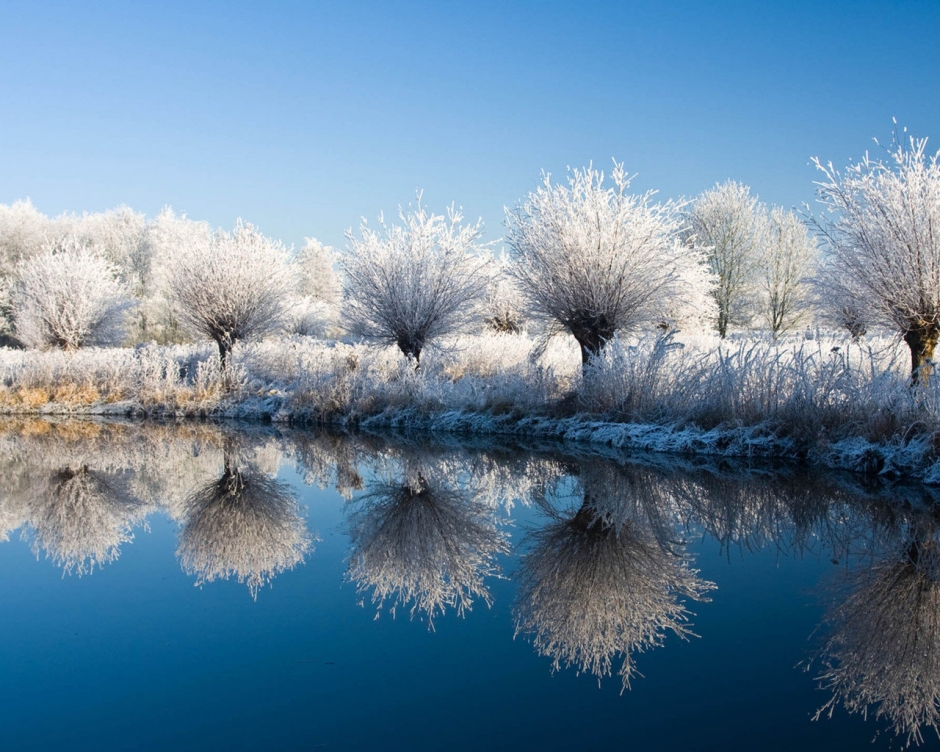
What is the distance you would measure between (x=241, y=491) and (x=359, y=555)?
339 centimetres

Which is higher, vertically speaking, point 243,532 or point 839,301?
point 839,301

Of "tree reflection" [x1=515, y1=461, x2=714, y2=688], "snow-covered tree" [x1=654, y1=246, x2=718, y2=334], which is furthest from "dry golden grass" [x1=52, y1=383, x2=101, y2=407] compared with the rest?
"tree reflection" [x1=515, y1=461, x2=714, y2=688]

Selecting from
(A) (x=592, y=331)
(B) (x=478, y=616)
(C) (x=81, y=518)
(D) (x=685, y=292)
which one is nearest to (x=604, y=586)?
(B) (x=478, y=616)

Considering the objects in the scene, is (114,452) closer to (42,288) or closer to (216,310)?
(216,310)

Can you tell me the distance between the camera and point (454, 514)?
757 centimetres

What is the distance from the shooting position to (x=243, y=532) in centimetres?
A: 704

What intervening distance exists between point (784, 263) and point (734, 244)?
251 centimetres

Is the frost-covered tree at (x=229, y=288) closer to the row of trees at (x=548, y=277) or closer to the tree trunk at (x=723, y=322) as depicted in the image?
the row of trees at (x=548, y=277)

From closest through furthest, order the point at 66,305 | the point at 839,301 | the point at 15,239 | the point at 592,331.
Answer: the point at 839,301
the point at 592,331
the point at 66,305
the point at 15,239

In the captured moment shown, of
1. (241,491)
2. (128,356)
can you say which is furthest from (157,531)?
(128,356)

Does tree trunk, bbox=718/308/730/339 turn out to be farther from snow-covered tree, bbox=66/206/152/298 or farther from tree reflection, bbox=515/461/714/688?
snow-covered tree, bbox=66/206/152/298

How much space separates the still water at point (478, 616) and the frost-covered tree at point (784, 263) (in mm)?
27366

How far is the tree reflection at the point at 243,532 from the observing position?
6.00 metres

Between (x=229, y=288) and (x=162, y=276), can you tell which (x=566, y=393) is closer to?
(x=229, y=288)
